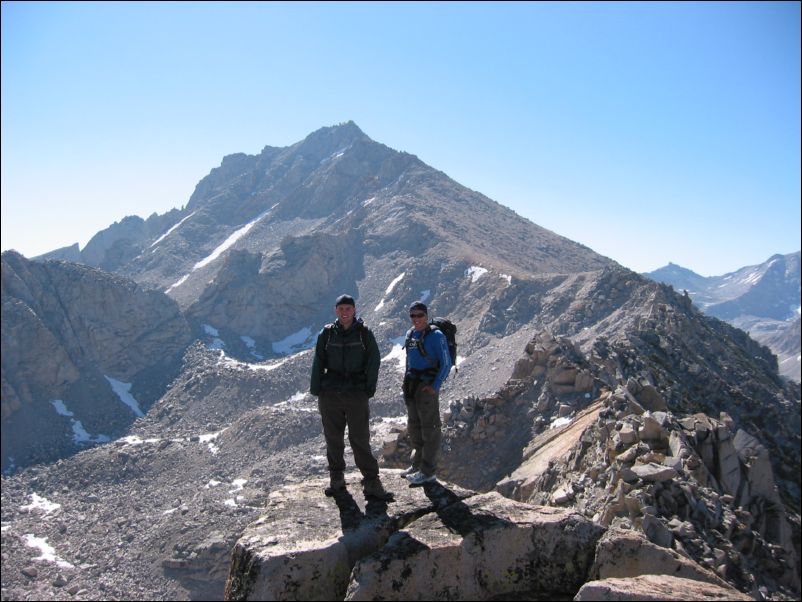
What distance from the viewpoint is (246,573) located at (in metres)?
5.12

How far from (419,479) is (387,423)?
130ft

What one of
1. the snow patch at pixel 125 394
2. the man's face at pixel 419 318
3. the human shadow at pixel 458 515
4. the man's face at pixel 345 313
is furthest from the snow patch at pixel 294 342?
the human shadow at pixel 458 515

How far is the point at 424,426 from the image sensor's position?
771 centimetres

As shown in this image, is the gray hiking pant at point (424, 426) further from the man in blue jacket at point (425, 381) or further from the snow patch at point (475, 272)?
the snow patch at point (475, 272)

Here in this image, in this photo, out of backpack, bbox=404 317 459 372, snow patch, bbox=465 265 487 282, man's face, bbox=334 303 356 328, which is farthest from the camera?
snow patch, bbox=465 265 487 282

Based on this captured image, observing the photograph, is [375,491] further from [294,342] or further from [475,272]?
[294,342]

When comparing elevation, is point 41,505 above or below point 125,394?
below

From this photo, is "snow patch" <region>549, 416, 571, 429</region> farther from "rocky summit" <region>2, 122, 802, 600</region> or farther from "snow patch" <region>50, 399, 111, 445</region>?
"snow patch" <region>50, 399, 111, 445</region>

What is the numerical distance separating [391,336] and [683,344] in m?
35.4

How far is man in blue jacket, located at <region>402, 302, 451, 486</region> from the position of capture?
7.63 meters

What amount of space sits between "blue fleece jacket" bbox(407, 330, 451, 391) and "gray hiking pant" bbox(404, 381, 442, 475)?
23 centimetres

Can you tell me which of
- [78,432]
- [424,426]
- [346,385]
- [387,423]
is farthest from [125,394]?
[346,385]

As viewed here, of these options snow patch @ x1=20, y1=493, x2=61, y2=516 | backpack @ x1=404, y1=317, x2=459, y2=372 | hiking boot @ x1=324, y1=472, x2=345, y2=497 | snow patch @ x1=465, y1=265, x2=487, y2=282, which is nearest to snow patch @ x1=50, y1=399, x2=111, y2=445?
snow patch @ x1=20, y1=493, x2=61, y2=516

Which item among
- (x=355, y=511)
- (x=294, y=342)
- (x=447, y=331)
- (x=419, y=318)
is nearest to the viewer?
(x=355, y=511)
